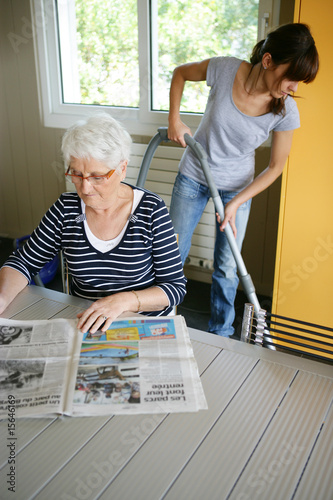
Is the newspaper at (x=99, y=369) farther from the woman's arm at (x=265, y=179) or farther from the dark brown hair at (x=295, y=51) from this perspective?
the dark brown hair at (x=295, y=51)

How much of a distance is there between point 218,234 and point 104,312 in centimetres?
115

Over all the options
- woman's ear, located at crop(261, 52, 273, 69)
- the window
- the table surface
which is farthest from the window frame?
the table surface

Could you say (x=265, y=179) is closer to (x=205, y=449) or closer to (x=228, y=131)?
(x=228, y=131)

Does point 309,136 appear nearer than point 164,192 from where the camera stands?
Yes

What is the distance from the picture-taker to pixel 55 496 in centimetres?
77

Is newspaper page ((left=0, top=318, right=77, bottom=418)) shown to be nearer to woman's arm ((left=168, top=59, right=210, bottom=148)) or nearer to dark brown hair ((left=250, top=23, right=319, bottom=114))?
woman's arm ((left=168, top=59, right=210, bottom=148))

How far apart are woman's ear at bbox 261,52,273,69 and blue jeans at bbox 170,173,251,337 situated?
602mm

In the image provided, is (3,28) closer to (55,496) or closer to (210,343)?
(210,343)

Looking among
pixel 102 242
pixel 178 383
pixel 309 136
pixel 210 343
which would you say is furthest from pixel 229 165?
pixel 178 383

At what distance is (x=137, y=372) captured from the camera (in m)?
1.03

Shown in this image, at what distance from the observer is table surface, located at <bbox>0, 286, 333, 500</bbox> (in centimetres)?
78

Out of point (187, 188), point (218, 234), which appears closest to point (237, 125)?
point (187, 188)

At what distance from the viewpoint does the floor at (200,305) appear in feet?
8.88

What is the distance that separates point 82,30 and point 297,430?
3.12 meters
